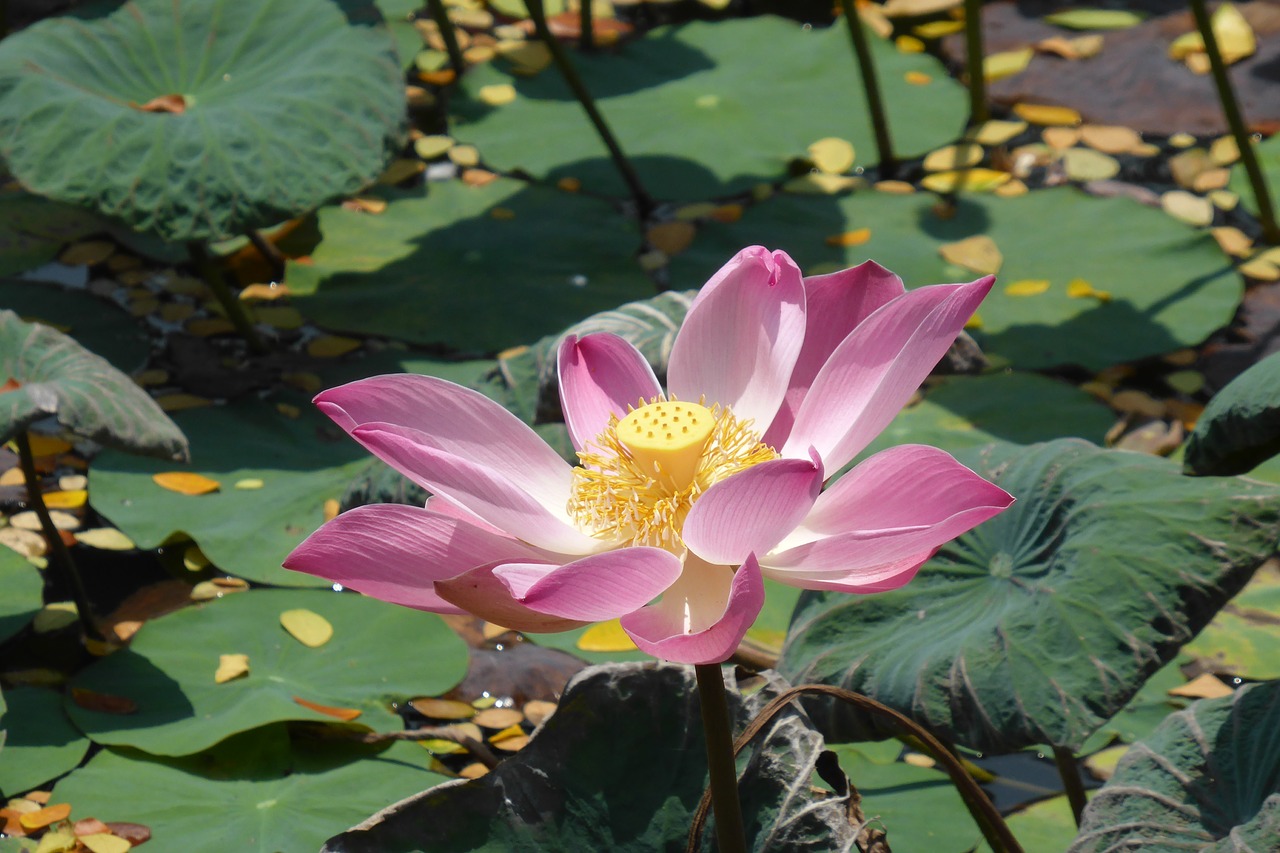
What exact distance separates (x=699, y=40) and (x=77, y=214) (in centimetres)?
186

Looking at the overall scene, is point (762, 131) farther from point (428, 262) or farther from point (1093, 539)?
point (1093, 539)

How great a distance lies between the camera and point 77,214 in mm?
2967

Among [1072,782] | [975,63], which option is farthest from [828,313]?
[975,63]

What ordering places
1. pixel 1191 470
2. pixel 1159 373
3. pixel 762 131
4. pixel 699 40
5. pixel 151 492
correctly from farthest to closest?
pixel 699 40, pixel 762 131, pixel 1159 373, pixel 151 492, pixel 1191 470

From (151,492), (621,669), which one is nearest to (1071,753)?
(621,669)

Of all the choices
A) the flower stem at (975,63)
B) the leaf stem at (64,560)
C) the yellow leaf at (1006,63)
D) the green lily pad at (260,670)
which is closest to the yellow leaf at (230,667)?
the green lily pad at (260,670)

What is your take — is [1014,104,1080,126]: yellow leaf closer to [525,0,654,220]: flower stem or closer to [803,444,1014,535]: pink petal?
[525,0,654,220]: flower stem

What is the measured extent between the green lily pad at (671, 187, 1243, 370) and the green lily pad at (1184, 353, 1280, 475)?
1222 mm

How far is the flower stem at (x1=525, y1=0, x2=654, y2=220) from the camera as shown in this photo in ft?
9.58

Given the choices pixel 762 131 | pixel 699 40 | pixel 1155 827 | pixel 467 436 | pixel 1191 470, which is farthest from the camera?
pixel 699 40

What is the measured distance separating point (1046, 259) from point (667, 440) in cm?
209

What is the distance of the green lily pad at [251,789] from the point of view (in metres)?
1.46

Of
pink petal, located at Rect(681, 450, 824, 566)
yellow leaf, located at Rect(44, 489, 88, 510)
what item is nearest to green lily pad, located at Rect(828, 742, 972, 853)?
pink petal, located at Rect(681, 450, 824, 566)

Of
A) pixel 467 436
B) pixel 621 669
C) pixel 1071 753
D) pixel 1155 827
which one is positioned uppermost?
pixel 467 436
